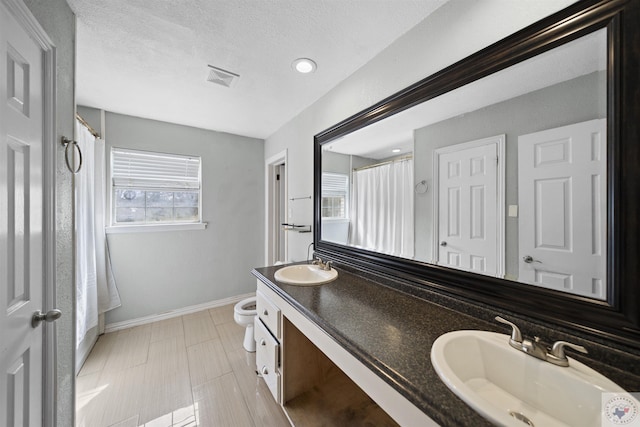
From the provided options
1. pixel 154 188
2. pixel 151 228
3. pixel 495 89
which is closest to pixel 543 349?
pixel 495 89

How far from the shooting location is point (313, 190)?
2178 millimetres

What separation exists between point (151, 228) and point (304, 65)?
242 centimetres

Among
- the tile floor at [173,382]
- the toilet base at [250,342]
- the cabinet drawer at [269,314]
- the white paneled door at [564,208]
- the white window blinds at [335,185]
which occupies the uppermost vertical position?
the white window blinds at [335,185]

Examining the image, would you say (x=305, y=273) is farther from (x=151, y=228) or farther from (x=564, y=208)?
(x=151, y=228)

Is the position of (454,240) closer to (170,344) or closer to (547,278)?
(547,278)

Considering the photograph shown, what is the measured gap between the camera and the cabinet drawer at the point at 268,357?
1445 mm

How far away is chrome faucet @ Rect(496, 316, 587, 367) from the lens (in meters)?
0.65

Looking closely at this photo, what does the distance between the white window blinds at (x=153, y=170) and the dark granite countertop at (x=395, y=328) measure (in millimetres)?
2082

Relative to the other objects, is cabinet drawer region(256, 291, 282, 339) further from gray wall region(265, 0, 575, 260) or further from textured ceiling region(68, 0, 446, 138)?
textured ceiling region(68, 0, 446, 138)

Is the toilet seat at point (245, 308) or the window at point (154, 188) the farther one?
the window at point (154, 188)

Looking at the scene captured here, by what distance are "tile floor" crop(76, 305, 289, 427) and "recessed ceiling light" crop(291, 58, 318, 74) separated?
239 centimetres

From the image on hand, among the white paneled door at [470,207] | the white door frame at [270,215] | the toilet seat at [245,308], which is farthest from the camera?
the white door frame at [270,215]

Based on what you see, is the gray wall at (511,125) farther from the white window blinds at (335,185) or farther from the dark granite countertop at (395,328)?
the white window blinds at (335,185)

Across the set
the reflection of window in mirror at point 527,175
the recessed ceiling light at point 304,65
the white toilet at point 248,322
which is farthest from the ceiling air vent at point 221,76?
the white toilet at point 248,322
